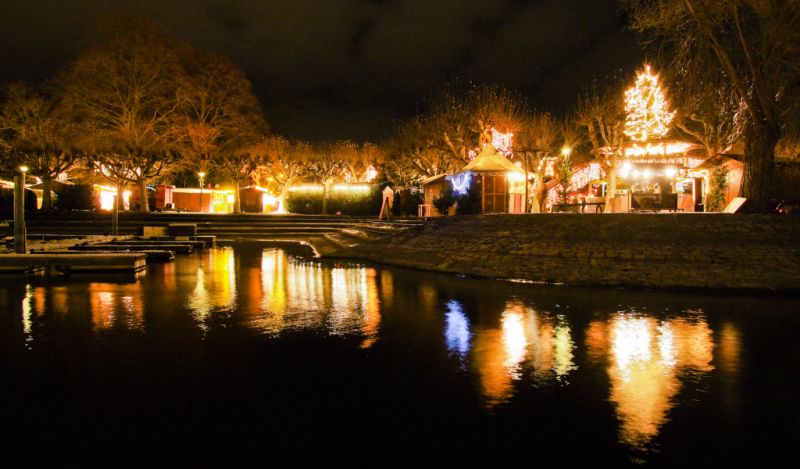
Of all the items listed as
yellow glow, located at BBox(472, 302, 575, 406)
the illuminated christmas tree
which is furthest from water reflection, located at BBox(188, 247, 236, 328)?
the illuminated christmas tree

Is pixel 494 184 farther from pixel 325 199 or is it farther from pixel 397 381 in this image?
pixel 397 381

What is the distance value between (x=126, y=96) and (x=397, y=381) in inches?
1668

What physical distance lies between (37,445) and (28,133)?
43905 millimetres

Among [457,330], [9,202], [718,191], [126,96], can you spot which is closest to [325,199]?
[126,96]

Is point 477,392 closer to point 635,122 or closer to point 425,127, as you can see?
point 635,122

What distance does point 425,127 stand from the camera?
1607 inches

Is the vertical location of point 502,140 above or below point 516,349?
above

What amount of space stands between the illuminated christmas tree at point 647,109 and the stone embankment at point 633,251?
1704 centimetres

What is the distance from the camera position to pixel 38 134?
38.7 meters

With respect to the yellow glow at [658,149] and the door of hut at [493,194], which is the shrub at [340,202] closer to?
the door of hut at [493,194]

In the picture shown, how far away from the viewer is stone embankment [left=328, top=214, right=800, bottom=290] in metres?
11.1

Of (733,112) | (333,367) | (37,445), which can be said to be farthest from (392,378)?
(733,112)

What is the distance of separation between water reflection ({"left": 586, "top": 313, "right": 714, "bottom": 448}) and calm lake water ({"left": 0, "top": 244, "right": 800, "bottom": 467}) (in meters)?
0.03

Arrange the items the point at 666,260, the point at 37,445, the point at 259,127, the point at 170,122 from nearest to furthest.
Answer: the point at 37,445, the point at 666,260, the point at 170,122, the point at 259,127
